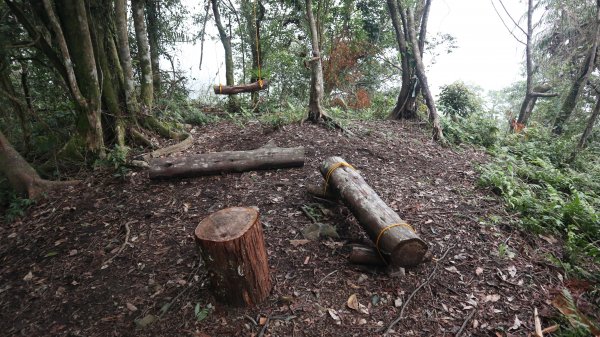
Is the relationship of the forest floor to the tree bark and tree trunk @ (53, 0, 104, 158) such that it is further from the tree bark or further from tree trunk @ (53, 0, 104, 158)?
tree trunk @ (53, 0, 104, 158)

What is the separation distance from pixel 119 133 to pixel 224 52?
6.67 m

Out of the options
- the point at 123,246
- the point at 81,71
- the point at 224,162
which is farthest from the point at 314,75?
the point at 123,246

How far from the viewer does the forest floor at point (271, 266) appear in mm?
2383

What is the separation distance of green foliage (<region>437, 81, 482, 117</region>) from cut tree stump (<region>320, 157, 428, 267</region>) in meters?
7.74

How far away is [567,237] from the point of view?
11.4ft

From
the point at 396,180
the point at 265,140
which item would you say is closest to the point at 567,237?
the point at 396,180

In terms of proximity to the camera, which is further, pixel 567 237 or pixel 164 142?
pixel 164 142

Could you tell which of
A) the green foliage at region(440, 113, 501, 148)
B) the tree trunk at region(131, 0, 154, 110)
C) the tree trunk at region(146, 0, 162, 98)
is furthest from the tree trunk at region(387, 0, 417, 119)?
the tree trunk at region(146, 0, 162, 98)

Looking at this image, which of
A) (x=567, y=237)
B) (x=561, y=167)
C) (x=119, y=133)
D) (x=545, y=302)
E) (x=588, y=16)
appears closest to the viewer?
(x=545, y=302)

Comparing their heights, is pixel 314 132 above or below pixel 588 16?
below

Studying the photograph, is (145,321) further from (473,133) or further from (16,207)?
(473,133)

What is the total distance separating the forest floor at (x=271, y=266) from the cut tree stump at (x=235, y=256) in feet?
0.47

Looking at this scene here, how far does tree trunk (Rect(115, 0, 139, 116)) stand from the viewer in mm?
5480

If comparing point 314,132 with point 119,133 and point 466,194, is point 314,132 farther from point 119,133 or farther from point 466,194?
point 119,133
